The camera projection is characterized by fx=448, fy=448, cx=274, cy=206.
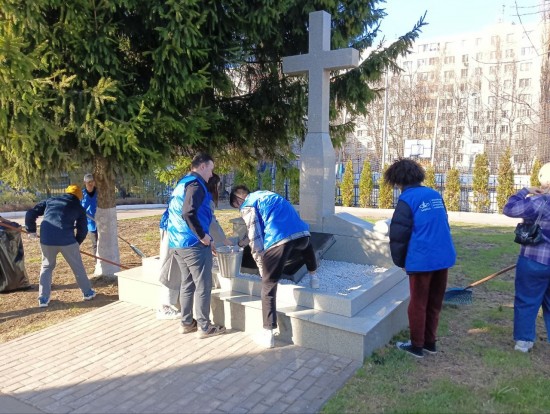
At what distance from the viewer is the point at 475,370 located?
3.71 metres

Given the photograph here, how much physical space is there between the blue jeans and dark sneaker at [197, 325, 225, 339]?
2.77m

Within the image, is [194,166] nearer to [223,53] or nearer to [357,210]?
[223,53]

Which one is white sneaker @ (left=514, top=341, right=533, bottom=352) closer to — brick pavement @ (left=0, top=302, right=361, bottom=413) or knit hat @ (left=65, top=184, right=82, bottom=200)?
brick pavement @ (left=0, top=302, right=361, bottom=413)

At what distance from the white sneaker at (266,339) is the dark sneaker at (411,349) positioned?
1.16 metres

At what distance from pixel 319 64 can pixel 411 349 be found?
3.89 m

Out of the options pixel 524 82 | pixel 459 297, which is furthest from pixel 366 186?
pixel 524 82

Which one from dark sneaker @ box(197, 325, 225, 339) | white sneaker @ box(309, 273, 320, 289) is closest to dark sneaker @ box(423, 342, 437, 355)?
white sneaker @ box(309, 273, 320, 289)

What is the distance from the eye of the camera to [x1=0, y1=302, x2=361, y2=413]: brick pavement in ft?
10.4

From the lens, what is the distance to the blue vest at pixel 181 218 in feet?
13.7

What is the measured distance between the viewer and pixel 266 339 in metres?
4.08

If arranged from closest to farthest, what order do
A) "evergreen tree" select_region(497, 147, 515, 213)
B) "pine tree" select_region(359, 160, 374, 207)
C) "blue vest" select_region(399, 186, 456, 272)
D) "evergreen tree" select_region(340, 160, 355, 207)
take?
"blue vest" select_region(399, 186, 456, 272), "evergreen tree" select_region(497, 147, 515, 213), "pine tree" select_region(359, 160, 374, 207), "evergreen tree" select_region(340, 160, 355, 207)

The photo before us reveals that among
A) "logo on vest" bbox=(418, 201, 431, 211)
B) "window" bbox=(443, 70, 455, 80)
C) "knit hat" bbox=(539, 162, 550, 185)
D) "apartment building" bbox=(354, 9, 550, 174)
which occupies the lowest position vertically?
"logo on vest" bbox=(418, 201, 431, 211)

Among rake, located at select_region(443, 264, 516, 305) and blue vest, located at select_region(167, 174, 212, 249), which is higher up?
blue vest, located at select_region(167, 174, 212, 249)

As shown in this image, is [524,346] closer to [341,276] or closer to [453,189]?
[341,276]
